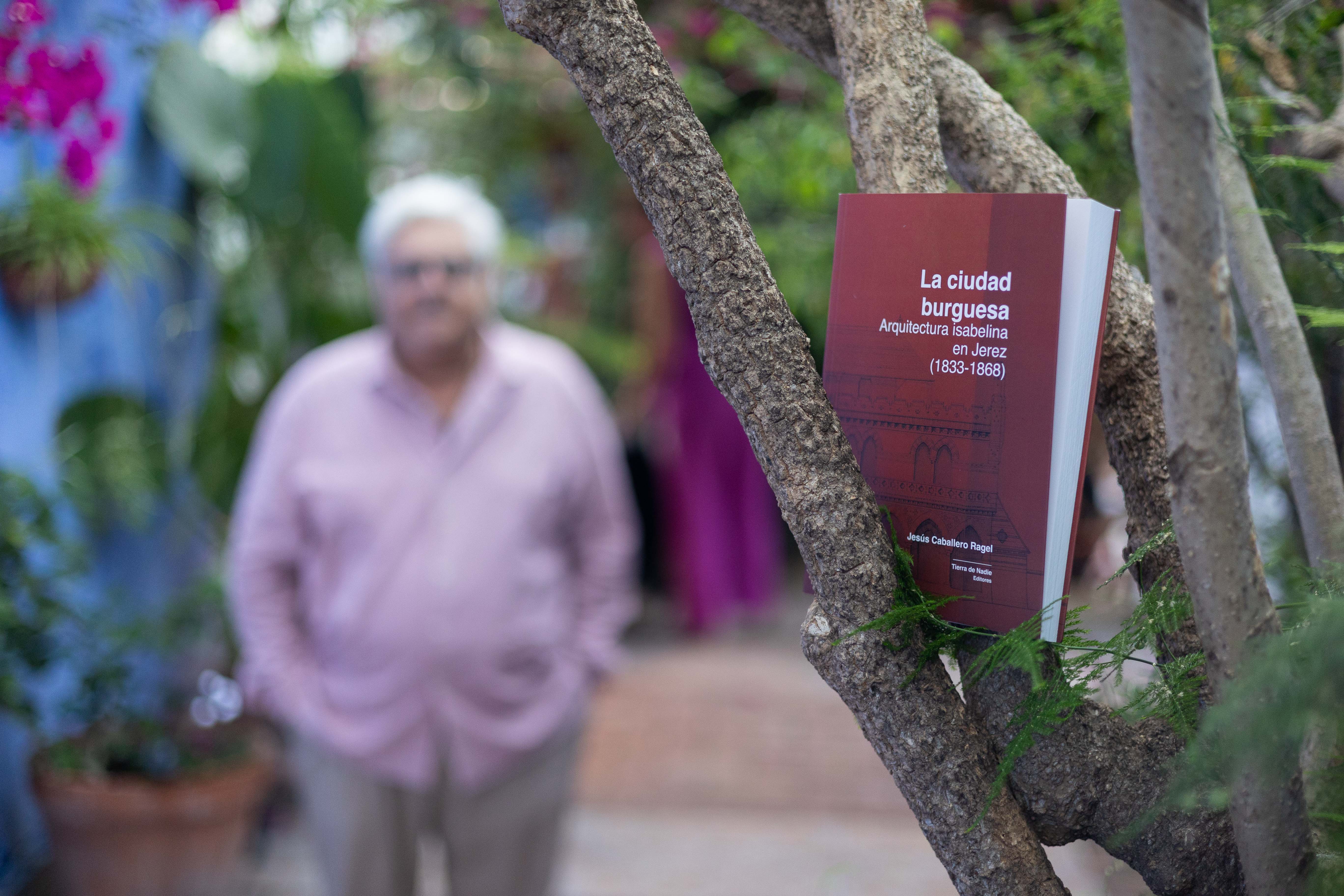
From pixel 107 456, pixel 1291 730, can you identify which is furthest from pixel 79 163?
pixel 1291 730

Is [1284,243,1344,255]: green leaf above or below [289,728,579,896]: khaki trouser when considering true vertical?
above

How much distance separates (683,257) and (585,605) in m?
1.98

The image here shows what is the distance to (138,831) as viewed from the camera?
3.10 metres

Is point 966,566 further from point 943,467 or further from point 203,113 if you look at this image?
point 203,113

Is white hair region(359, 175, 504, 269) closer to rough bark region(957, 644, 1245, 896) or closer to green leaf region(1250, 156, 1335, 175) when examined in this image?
green leaf region(1250, 156, 1335, 175)

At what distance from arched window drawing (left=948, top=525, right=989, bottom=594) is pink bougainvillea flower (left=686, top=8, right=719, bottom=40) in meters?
2.18

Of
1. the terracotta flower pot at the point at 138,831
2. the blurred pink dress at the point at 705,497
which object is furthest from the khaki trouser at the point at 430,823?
the blurred pink dress at the point at 705,497

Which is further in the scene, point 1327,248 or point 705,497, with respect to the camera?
point 705,497

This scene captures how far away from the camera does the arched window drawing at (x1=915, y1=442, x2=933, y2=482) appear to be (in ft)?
2.57

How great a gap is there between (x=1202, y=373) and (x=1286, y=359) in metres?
0.35

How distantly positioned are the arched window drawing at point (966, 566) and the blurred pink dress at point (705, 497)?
196 inches

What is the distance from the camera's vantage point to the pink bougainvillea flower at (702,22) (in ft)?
8.92

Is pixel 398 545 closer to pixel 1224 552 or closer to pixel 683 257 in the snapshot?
pixel 683 257

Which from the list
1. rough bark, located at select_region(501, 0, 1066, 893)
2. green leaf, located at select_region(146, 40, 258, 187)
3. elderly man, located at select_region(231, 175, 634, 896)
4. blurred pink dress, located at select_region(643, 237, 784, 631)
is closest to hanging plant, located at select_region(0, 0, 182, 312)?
green leaf, located at select_region(146, 40, 258, 187)
